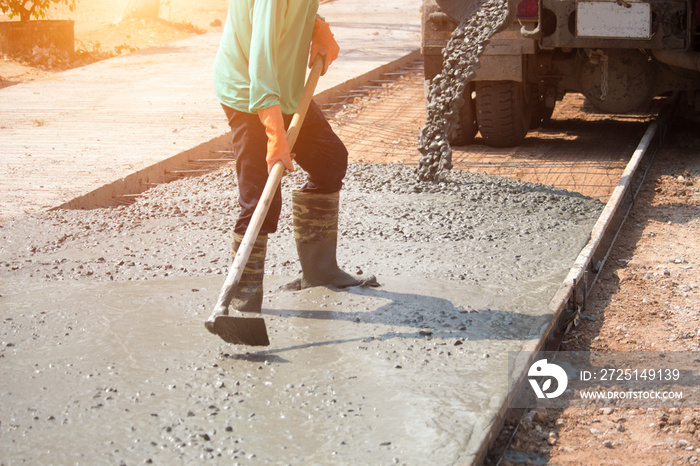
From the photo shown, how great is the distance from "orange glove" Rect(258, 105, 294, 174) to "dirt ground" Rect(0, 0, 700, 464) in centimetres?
141

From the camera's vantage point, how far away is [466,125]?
24.6 ft

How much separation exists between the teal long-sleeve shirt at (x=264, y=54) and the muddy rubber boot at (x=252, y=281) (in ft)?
1.97

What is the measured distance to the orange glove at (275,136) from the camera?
133 inches

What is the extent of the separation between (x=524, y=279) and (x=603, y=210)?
133cm

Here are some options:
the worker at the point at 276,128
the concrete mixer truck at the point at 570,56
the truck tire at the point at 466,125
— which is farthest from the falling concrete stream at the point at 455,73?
the worker at the point at 276,128

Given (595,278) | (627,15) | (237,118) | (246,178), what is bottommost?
(595,278)

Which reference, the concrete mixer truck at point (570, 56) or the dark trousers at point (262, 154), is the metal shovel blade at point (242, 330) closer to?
the dark trousers at point (262, 154)

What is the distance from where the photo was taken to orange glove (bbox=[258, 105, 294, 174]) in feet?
11.1

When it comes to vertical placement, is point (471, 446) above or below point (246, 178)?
below

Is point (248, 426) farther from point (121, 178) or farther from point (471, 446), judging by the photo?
point (121, 178)

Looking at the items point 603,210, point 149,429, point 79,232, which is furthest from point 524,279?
point 79,232

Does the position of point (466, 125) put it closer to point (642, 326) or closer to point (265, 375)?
point (642, 326)

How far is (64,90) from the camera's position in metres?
10.1

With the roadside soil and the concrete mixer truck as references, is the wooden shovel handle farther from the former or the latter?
the concrete mixer truck
